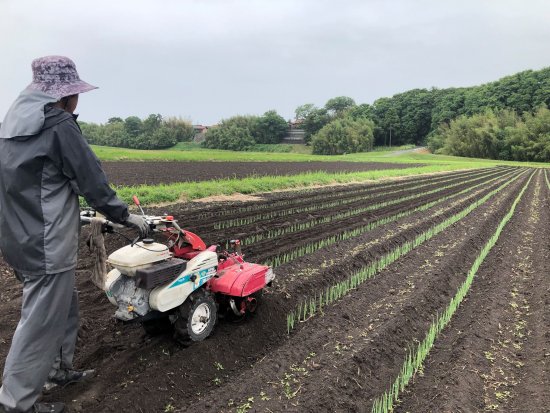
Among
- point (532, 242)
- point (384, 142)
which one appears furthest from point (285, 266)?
point (384, 142)

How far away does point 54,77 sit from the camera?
2463mm

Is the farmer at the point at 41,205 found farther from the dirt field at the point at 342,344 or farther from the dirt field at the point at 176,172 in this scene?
the dirt field at the point at 176,172

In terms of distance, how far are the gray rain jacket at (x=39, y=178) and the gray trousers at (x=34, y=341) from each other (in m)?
0.11

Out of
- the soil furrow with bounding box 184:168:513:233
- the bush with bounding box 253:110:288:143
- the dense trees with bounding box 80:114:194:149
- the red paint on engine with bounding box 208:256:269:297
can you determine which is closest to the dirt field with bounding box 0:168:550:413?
the red paint on engine with bounding box 208:256:269:297

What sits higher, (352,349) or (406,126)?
(406,126)

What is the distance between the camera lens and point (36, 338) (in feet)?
7.85

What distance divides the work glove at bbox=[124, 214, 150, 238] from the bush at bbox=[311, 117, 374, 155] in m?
68.0

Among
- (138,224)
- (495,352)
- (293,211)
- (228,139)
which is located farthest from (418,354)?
(228,139)

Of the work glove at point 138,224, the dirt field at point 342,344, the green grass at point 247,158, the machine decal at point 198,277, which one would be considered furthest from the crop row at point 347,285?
the green grass at point 247,158

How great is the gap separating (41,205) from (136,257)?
31.9 inches

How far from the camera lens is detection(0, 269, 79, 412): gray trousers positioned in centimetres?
Result: 234

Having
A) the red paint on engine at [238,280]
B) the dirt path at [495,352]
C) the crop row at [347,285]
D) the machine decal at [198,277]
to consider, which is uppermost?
the machine decal at [198,277]

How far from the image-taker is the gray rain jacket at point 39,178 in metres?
2.28

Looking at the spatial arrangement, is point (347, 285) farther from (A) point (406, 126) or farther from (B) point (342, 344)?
A: (A) point (406, 126)
